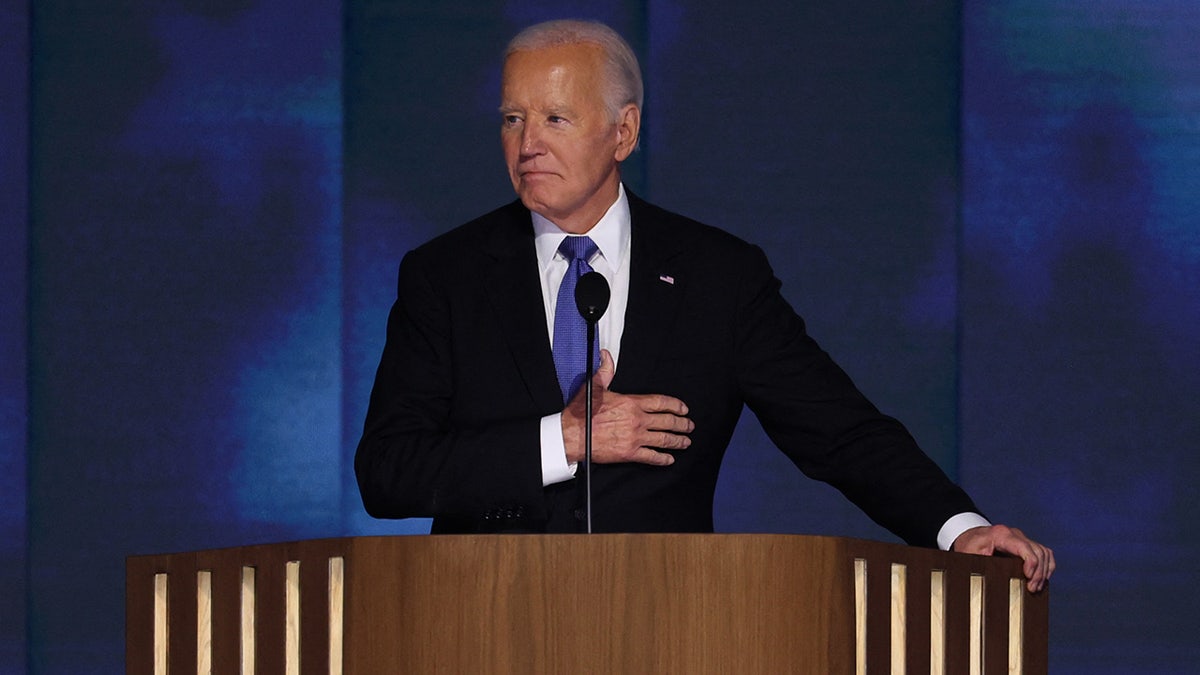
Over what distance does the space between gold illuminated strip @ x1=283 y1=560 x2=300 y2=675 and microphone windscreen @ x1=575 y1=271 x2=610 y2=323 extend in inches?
22.4

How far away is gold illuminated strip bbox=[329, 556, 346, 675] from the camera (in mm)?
1897

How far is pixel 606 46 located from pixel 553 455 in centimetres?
69

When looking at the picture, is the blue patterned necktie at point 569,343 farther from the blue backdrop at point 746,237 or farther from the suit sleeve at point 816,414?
the blue backdrop at point 746,237

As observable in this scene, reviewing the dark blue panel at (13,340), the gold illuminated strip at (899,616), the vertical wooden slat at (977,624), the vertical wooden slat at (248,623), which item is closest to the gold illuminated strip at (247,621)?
the vertical wooden slat at (248,623)

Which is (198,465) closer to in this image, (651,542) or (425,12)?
(425,12)

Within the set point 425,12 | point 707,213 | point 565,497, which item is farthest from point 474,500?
point 425,12

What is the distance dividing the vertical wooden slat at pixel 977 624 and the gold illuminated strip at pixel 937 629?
0.17 feet

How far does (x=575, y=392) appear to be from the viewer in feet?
8.64

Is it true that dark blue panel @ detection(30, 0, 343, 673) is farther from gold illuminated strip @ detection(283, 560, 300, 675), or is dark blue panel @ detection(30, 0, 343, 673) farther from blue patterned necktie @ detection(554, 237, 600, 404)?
gold illuminated strip @ detection(283, 560, 300, 675)

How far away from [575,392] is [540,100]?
1.50ft

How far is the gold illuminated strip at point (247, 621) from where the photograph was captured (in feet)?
5.97

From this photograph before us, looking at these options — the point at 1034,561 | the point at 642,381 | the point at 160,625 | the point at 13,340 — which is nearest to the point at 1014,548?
the point at 1034,561

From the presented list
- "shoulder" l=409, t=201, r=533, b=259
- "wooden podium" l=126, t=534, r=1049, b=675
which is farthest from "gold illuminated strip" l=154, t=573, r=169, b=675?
"shoulder" l=409, t=201, r=533, b=259

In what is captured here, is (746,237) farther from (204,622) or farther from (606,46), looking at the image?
(204,622)
